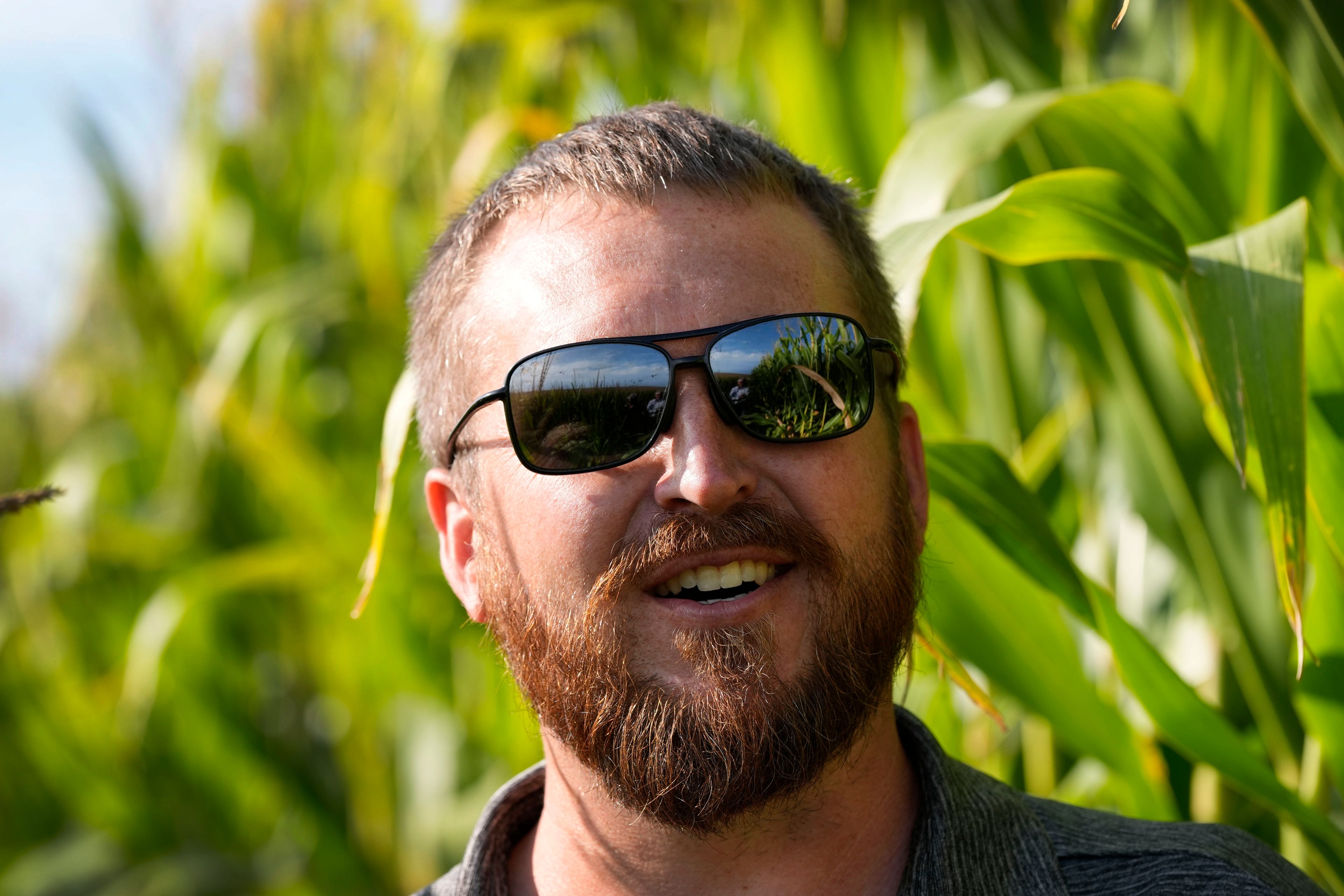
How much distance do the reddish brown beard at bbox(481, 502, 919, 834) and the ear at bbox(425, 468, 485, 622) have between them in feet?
0.42

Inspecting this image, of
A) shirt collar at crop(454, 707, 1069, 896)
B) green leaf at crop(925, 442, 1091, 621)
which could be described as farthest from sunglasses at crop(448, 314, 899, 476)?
shirt collar at crop(454, 707, 1069, 896)

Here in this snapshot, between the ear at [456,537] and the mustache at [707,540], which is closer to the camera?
the mustache at [707,540]

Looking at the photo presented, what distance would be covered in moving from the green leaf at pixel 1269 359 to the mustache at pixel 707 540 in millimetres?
259

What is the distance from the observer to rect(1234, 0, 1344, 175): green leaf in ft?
2.47

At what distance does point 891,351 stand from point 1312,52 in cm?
35

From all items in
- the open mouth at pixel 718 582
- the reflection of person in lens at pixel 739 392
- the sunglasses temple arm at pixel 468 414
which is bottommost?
the open mouth at pixel 718 582

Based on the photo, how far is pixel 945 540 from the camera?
95cm

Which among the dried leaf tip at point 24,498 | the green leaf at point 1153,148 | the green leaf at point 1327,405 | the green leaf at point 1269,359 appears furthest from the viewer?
the green leaf at point 1153,148

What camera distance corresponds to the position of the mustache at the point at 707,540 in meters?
0.69

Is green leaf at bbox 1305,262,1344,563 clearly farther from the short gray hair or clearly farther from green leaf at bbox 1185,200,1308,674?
the short gray hair

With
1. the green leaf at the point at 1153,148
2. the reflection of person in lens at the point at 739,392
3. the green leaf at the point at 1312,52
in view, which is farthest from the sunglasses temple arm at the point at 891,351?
the green leaf at the point at 1312,52

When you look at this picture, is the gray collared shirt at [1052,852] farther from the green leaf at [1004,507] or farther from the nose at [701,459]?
the nose at [701,459]

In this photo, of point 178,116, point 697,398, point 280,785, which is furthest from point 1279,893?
point 178,116

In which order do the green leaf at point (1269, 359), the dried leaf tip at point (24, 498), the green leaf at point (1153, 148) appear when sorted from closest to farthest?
the dried leaf tip at point (24, 498) < the green leaf at point (1269, 359) < the green leaf at point (1153, 148)
